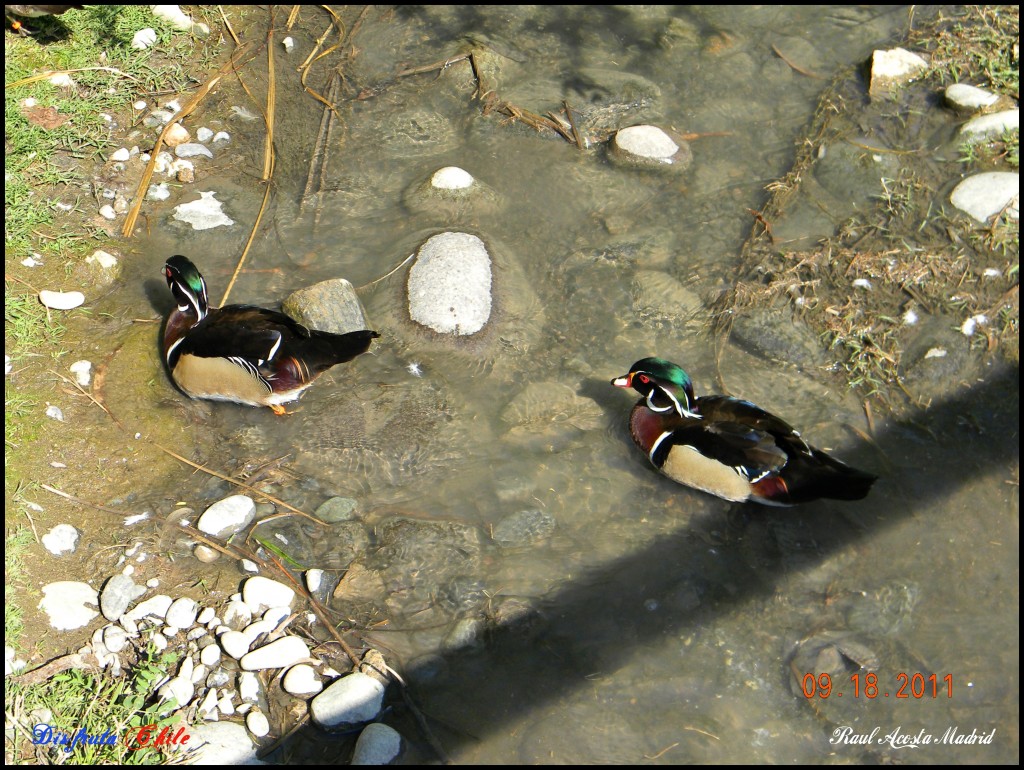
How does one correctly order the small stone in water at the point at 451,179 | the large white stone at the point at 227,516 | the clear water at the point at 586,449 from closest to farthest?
the clear water at the point at 586,449
the large white stone at the point at 227,516
the small stone in water at the point at 451,179

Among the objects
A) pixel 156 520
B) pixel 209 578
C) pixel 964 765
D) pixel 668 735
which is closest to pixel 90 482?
pixel 156 520

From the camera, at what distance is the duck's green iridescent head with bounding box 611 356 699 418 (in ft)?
12.2

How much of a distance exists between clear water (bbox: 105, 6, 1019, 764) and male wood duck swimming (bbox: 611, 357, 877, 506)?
16 cm

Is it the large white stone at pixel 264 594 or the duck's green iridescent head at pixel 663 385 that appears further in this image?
the duck's green iridescent head at pixel 663 385

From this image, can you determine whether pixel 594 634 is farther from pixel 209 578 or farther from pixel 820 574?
pixel 209 578

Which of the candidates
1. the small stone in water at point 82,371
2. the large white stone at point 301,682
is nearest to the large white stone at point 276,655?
the large white stone at point 301,682

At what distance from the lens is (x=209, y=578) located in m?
3.30

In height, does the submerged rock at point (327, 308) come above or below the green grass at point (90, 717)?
above

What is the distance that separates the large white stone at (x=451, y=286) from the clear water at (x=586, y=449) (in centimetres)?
11

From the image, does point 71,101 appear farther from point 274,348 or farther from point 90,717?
point 90,717

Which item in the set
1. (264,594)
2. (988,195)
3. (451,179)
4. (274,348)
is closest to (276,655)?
(264,594)

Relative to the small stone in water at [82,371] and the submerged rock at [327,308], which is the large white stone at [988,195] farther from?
the small stone in water at [82,371]

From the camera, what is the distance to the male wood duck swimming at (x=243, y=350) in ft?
12.2

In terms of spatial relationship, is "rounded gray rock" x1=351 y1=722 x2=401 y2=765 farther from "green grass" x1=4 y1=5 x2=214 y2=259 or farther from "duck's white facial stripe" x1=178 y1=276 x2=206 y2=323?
"green grass" x1=4 y1=5 x2=214 y2=259
